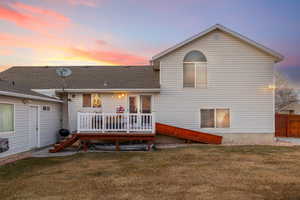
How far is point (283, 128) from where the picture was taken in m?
17.5

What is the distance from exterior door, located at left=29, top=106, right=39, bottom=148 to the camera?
35.5ft

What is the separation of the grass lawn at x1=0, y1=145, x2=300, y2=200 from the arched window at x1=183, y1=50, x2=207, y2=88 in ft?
15.7

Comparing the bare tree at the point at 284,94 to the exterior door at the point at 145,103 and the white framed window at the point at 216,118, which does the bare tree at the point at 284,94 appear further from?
the exterior door at the point at 145,103

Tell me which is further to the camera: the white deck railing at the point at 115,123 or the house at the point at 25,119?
the white deck railing at the point at 115,123

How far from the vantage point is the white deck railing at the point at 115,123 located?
36.6ft

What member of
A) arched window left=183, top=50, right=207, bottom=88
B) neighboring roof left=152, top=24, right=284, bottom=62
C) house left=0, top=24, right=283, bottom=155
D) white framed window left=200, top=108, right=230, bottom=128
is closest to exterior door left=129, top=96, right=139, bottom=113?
house left=0, top=24, right=283, bottom=155

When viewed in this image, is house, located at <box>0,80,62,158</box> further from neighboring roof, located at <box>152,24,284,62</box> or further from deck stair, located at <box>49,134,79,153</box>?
neighboring roof, located at <box>152,24,284,62</box>

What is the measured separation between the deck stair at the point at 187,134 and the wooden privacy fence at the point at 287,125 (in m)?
7.84

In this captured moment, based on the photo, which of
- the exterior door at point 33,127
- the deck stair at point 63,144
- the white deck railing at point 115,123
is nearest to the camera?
the deck stair at point 63,144

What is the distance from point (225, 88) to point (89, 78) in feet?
28.5

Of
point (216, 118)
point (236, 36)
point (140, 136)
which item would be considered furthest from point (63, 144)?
point (236, 36)

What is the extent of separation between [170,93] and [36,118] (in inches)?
283

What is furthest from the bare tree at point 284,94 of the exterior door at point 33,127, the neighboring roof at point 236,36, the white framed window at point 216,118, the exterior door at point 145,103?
the exterior door at point 33,127

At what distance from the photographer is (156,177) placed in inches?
248
